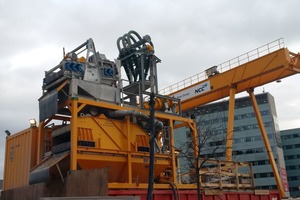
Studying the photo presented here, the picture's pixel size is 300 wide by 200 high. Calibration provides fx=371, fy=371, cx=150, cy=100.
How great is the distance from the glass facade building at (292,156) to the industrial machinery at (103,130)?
86642 mm

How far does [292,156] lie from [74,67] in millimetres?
95283

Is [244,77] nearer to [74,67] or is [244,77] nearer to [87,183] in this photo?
[74,67]

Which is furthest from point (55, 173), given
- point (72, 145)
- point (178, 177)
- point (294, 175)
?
point (294, 175)

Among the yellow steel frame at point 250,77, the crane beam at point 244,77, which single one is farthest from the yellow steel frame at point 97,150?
the crane beam at point 244,77

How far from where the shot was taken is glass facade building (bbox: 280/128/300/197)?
9400cm

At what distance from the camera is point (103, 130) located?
12281 mm

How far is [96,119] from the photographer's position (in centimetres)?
1222

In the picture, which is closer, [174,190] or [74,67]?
[174,190]

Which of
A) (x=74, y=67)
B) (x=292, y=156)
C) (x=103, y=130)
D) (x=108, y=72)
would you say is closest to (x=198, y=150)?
(x=103, y=130)

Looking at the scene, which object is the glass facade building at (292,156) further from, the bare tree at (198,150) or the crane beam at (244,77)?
the bare tree at (198,150)

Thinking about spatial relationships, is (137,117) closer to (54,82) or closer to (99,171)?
(54,82)

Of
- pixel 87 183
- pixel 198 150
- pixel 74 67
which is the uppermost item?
pixel 74 67

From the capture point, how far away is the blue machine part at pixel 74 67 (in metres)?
12.5

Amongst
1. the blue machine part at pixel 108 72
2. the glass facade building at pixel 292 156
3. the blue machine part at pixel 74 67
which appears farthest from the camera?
the glass facade building at pixel 292 156
